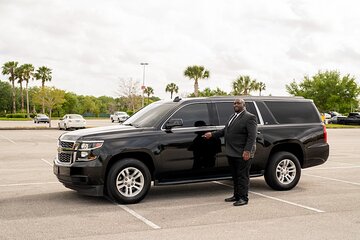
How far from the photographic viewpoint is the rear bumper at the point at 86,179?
7.52 m

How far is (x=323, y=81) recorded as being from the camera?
63750 millimetres

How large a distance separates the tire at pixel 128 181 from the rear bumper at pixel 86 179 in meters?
0.17

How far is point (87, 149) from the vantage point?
758 centimetres

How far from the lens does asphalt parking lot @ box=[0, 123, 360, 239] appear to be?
5.91 m

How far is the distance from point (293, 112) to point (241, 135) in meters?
2.24

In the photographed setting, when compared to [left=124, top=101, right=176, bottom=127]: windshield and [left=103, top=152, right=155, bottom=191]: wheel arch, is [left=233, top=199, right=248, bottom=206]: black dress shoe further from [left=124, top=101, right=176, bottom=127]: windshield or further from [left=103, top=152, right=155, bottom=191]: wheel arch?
[left=124, top=101, right=176, bottom=127]: windshield

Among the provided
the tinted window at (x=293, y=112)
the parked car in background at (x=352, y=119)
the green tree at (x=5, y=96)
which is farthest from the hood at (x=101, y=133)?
the green tree at (x=5, y=96)

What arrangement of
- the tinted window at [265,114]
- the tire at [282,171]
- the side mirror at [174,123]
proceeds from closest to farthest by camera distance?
1. the side mirror at [174,123]
2. the tire at [282,171]
3. the tinted window at [265,114]

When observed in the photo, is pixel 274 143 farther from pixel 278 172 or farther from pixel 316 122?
pixel 316 122

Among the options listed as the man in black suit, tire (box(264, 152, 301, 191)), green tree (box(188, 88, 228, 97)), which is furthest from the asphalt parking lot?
green tree (box(188, 88, 228, 97))

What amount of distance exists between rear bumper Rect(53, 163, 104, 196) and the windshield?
1.34 meters

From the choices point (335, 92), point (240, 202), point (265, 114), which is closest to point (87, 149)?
point (240, 202)

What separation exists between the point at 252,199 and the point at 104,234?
3.31 metres

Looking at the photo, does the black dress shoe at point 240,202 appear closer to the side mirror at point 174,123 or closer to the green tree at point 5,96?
the side mirror at point 174,123
